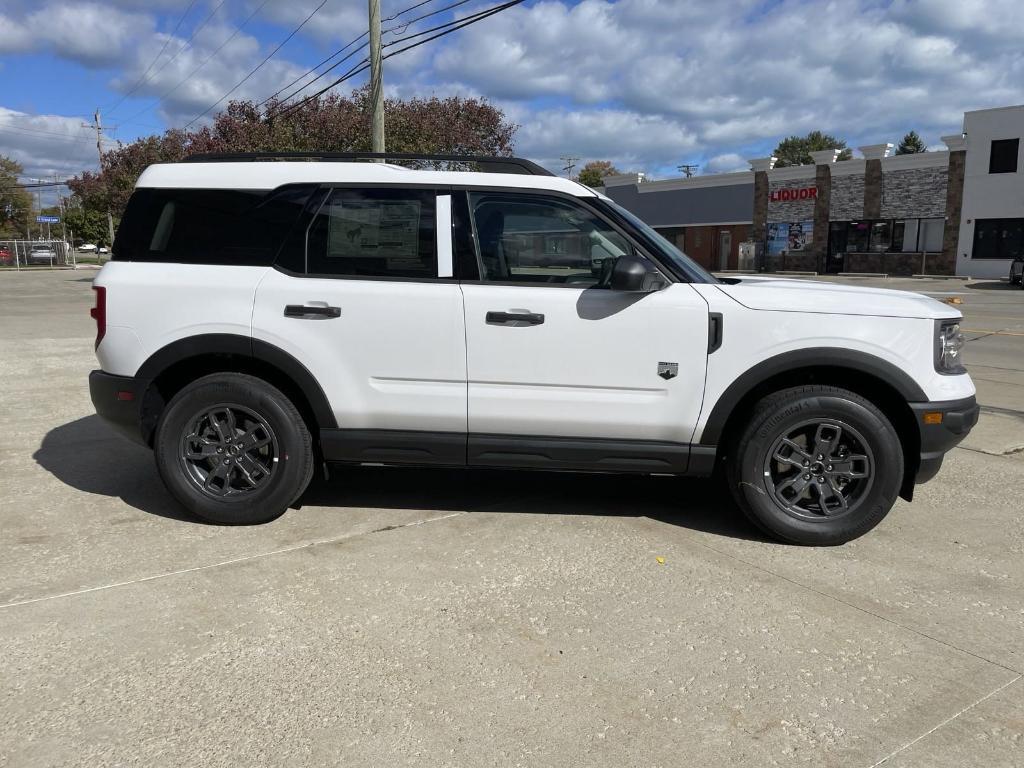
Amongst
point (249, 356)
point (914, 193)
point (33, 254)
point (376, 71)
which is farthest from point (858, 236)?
point (33, 254)

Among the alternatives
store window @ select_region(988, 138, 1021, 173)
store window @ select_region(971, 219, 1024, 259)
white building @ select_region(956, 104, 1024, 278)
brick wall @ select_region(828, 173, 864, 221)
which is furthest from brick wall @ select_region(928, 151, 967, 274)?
A: brick wall @ select_region(828, 173, 864, 221)

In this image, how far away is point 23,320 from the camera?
16109 mm

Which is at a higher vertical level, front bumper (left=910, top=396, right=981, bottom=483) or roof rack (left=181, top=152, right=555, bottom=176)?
roof rack (left=181, top=152, right=555, bottom=176)

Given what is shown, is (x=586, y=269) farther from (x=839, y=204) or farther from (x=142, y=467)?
(x=839, y=204)

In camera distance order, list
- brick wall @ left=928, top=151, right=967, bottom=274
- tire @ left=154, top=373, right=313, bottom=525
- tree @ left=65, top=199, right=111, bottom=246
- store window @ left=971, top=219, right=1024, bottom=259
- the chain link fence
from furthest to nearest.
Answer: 1. tree @ left=65, top=199, right=111, bottom=246
2. the chain link fence
3. brick wall @ left=928, top=151, right=967, bottom=274
4. store window @ left=971, top=219, right=1024, bottom=259
5. tire @ left=154, top=373, right=313, bottom=525

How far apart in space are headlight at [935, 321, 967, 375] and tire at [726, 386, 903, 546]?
400 mm

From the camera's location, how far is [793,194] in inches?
1802

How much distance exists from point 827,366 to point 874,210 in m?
42.9

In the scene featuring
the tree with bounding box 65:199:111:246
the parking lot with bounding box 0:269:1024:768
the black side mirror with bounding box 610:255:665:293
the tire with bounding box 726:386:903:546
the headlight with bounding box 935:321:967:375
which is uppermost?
the tree with bounding box 65:199:111:246

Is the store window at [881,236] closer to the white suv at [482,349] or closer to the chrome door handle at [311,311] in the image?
the white suv at [482,349]

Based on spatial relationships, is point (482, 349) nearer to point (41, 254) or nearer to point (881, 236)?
point (881, 236)

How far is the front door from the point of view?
13.5 ft

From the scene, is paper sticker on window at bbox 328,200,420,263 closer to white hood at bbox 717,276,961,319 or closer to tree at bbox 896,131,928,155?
white hood at bbox 717,276,961,319

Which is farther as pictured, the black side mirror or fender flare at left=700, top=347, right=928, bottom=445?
fender flare at left=700, top=347, right=928, bottom=445
